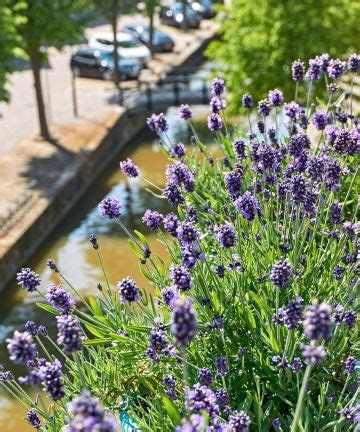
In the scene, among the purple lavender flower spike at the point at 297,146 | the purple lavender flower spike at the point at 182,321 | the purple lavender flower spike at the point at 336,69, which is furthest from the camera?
the purple lavender flower spike at the point at 336,69

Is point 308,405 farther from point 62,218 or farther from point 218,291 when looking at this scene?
point 62,218

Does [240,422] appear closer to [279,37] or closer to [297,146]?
[297,146]

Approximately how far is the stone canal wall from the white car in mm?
6802

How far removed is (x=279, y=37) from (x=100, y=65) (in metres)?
11.9

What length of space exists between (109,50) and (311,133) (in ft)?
47.2

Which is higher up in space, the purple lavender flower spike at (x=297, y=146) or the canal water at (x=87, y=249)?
the purple lavender flower spike at (x=297, y=146)

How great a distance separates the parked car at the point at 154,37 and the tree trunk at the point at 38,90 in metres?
13.0

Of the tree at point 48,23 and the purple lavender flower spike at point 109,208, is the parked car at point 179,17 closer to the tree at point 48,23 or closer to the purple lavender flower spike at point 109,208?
the tree at point 48,23

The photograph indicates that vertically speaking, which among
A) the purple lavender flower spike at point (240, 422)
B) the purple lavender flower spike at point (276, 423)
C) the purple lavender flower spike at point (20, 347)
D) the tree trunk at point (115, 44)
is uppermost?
the purple lavender flower spike at point (20, 347)

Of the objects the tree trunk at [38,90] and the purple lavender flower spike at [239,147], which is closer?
the purple lavender flower spike at [239,147]

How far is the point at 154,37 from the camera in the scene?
37125mm

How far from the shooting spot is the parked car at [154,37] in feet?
122

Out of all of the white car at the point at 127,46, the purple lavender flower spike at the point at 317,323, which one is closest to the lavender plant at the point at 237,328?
the purple lavender flower spike at the point at 317,323

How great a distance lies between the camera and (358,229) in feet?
27.1
